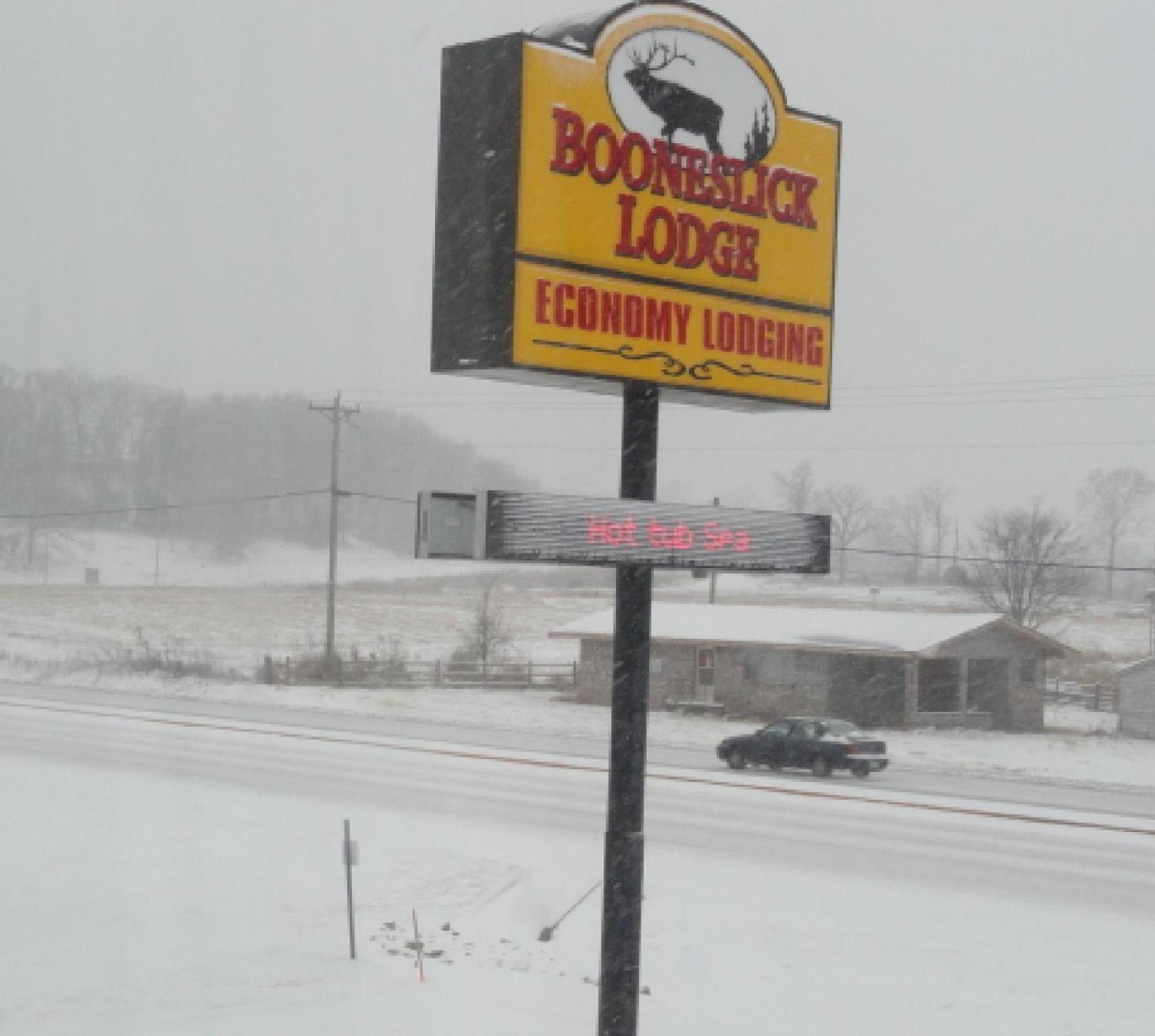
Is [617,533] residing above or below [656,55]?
below

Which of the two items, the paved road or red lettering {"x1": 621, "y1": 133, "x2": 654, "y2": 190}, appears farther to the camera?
the paved road

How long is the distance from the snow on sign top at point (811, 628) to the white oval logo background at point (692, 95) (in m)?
35.8

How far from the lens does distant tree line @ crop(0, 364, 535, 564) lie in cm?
10262

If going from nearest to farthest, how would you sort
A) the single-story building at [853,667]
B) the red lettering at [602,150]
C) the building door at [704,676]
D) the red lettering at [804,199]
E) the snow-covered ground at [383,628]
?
1. the red lettering at [602,150]
2. the red lettering at [804,199]
3. the snow-covered ground at [383,628]
4. the single-story building at [853,667]
5. the building door at [704,676]

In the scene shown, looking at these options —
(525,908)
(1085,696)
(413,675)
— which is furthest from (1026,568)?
(525,908)

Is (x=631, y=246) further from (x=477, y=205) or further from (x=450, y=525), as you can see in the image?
(x=450, y=525)

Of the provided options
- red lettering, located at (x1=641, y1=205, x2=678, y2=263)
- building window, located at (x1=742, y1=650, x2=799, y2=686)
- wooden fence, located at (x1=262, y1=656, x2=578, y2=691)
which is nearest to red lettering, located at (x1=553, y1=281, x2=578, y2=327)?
red lettering, located at (x1=641, y1=205, x2=678, y2=263)

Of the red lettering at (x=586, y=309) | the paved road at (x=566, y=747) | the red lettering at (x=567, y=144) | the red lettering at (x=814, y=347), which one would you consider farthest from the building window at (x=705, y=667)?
the red lettering at (x=567, y=144)

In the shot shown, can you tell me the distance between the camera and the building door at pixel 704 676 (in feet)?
157

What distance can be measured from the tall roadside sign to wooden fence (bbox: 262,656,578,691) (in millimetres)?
43387

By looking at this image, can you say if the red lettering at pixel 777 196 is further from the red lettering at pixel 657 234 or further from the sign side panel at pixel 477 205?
the sign side panel at pixel 477 205

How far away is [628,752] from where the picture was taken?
8.59m

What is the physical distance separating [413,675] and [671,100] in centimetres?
4749

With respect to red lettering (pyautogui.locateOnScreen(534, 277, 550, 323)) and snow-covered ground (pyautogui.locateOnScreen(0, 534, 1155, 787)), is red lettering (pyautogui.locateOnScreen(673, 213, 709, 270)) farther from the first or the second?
snow-covered ground (pyautogui.locateOnScreen(0, 534, 1155, 787))
